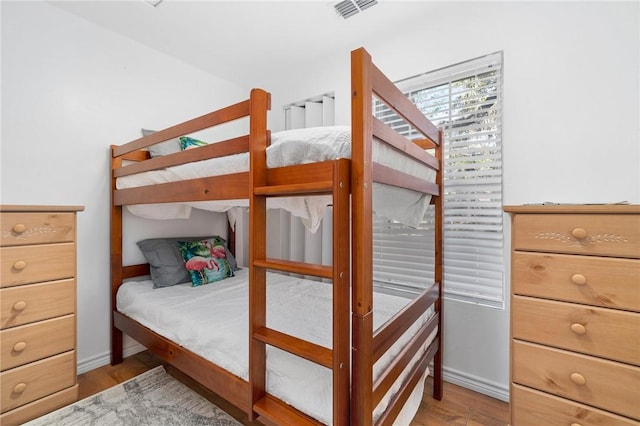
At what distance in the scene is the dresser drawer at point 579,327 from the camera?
988 mm

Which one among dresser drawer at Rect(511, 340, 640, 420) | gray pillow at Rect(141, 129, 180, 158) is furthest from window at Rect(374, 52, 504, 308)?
gray pillow at Rect(141, 129, 180, 158)

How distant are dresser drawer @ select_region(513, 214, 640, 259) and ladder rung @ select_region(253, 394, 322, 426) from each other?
3.37ft

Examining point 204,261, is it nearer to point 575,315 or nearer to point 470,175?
point 470,175

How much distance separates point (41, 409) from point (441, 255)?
2.33 metres

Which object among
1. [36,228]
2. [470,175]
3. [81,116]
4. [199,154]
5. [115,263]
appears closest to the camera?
[199,154]

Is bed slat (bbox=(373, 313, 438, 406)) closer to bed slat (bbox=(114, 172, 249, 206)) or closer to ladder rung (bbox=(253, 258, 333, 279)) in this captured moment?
ladder rung (bbox=(253, 258, 333, 279))

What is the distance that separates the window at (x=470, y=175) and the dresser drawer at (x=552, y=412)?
0.66 m

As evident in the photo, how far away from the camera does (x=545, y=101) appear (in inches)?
62.4

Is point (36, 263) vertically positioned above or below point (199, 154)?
below

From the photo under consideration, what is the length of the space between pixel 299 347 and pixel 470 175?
1524 millimetres

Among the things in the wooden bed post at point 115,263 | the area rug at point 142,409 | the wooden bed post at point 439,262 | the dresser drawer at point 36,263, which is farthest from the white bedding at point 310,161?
the area rug at point 142,409

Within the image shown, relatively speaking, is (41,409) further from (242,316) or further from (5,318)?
(242,316)

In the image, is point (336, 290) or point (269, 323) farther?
point (269, 323)

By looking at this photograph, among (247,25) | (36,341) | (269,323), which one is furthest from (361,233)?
(247,25)
